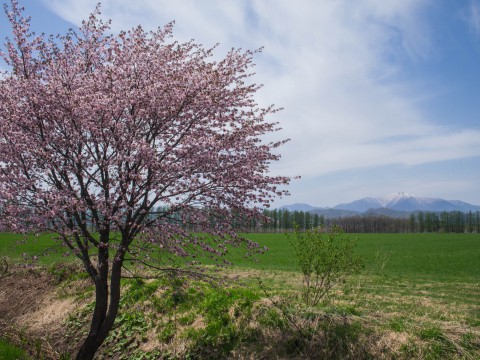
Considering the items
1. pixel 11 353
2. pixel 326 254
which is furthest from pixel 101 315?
pixel 326 254

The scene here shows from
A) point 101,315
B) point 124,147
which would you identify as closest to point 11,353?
point 101,315

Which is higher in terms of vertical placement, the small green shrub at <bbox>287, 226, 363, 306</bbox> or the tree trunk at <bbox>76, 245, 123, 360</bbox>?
the small green shrub at <bbox>287, 226, 363, 306</bbox>

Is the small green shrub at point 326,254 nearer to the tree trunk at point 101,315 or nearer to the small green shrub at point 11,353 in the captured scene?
the tree trunk at point 101,315

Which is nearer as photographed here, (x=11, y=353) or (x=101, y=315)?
(x=101, y=315)

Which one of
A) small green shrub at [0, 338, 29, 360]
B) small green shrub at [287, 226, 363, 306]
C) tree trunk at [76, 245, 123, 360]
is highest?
small green shrub at [287, 226, 363, 306]

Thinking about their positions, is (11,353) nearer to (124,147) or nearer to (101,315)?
(101,315)

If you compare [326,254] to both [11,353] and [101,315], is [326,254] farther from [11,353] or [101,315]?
[11,353]

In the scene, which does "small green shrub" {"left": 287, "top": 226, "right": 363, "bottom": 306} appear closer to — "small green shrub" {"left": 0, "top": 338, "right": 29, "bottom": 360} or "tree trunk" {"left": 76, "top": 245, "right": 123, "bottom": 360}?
"tree trunk" {"left": 76, "top": 245, "right": 123, "bottom": 360}

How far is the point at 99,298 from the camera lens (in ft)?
31.3

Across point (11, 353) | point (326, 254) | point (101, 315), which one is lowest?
point (11, 353)

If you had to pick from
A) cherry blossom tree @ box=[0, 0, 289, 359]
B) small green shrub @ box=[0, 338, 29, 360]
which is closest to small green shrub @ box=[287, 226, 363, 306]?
cherry blossom tree @ box=[0, 0, 289, 359]

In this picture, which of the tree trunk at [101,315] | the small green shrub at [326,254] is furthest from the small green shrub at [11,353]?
the small green shrub at [326,254]

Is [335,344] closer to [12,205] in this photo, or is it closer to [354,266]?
[354,266]

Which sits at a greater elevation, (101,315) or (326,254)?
(326,254)
